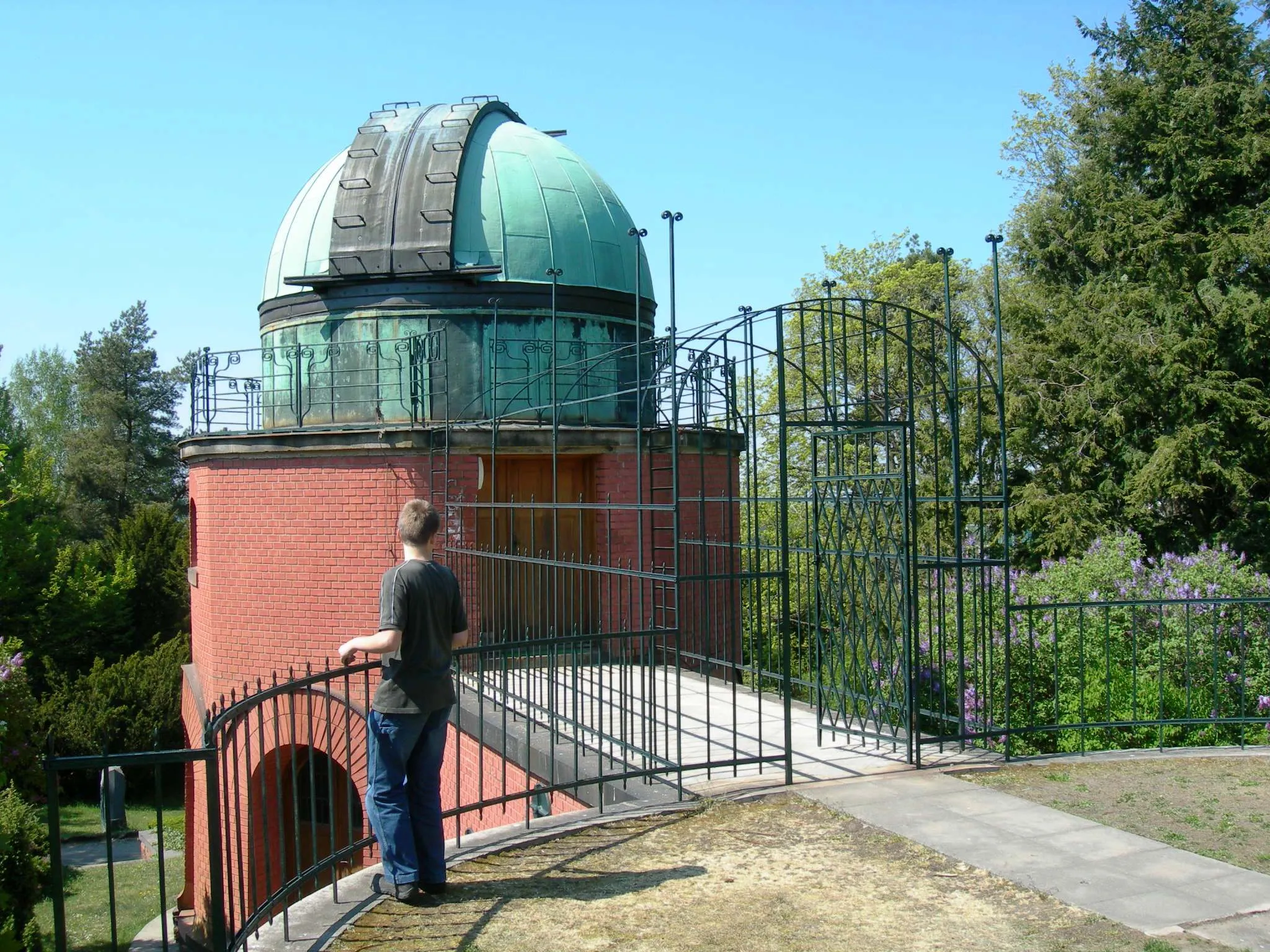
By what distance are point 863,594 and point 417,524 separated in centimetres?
421

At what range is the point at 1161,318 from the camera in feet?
59.4

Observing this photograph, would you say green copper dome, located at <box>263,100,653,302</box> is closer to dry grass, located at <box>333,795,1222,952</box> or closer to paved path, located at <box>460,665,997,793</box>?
paved path, located at <box>460,665,997,793</box>

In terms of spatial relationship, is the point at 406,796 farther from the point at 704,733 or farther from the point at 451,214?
the point at 451,214

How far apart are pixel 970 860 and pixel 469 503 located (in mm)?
6818

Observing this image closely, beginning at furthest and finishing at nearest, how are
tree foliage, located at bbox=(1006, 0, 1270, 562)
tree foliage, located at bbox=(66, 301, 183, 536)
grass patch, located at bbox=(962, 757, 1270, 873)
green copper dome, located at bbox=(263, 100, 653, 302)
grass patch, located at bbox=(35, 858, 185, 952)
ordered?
tree foliage, located at bbox=(66, 301, 183, 536)
tree foliage, located at bbox=(1006, 0, 1270, 562)
grass patch, located at bbox=(35, 858, 185, 952)
green copper dome, located at bbox=(263, 100, 653, 302)
grass patch, located at bbox=(962, 757, 1270, 873)

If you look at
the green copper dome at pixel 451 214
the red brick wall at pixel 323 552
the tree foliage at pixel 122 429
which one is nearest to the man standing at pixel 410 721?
the red brick wall at pixel 323 552

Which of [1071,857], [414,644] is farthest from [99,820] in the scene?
[1071,857]

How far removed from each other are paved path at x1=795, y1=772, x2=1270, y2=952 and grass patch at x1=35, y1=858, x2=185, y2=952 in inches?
502

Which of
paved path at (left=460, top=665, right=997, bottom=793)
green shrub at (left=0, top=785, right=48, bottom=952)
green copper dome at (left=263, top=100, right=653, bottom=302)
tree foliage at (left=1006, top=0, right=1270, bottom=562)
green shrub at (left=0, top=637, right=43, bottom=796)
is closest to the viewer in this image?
→ paved path at (left=460, top=665, right=997, bottom=793)

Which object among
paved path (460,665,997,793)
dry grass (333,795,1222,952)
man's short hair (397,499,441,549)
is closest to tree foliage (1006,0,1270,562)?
paved path (460,665,997,793)

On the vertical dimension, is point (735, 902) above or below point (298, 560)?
below

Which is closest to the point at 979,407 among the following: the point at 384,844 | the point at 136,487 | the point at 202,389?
the point at 384,844

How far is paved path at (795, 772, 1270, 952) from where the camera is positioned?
448 cm

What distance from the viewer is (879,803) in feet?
20.1
